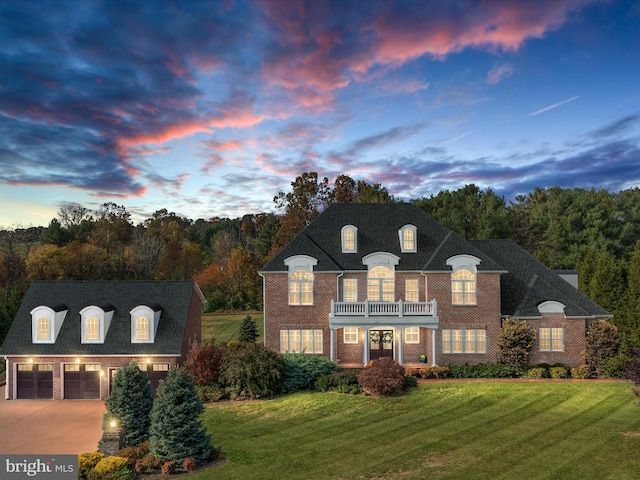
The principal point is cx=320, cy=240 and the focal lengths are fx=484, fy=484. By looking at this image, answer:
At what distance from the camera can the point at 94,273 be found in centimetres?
6388

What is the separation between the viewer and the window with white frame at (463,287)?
31391mm

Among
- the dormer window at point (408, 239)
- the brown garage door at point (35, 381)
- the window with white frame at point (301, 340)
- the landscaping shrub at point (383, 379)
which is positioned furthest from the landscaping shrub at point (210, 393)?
the dormer window at point (408, 239)

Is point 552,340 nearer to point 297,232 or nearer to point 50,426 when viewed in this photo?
point 50,426

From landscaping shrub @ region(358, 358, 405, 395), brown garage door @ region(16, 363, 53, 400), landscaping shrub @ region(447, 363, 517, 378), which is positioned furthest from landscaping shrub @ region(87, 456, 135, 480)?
landscaping shrub @ region(447, 363, 517, 378)

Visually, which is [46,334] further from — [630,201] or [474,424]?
[630,201]

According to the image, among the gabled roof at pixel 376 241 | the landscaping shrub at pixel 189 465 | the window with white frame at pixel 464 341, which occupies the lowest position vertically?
the landscaping shrub at pixel 189 465

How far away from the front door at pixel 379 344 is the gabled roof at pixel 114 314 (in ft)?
39.6

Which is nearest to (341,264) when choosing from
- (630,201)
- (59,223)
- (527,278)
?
(527,278)

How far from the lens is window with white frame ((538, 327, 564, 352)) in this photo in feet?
101

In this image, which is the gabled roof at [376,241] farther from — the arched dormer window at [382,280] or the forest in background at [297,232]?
the forest in background at [297,232]

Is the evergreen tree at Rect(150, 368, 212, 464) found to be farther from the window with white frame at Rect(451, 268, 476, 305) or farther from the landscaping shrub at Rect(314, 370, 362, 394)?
the window with white frame at Rect(451, 268, 476, 305)

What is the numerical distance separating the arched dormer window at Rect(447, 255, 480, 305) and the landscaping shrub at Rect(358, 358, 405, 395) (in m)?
7.63

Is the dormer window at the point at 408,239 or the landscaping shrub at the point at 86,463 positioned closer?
the landscaping shrub at the point at 86,463

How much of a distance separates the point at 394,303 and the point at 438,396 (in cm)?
712
